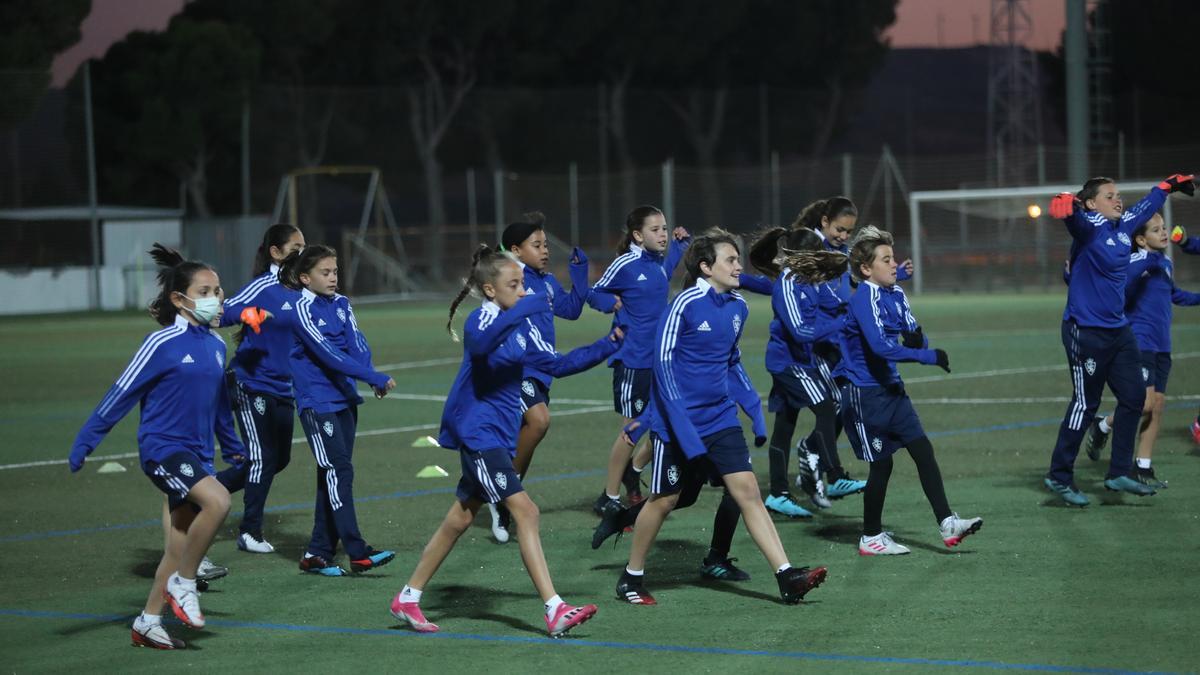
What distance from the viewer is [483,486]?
753 centimetres

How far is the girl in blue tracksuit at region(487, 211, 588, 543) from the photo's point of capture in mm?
9836

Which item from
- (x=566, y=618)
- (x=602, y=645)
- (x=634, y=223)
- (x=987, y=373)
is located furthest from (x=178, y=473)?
(x=987, y=373)

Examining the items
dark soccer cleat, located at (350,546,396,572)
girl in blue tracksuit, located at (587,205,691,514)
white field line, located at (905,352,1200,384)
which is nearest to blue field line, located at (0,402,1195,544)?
girl in blue tracksuit, located at (587,205,691,514)

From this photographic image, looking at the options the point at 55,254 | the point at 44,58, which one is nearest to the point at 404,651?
the point at 55,254

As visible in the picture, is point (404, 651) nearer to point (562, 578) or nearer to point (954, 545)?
point (562, 578)

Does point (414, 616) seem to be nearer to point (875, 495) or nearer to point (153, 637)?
point (153, 637)

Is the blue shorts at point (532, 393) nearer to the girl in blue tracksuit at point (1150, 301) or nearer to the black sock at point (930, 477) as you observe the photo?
the black sock at point (930, 477)

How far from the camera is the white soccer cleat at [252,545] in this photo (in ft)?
31.9

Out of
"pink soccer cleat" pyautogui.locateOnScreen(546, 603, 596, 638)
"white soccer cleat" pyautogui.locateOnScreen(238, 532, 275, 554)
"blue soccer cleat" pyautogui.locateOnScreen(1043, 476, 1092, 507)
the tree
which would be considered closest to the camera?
"pink soccer cleat" pyautogui.locateOnScreen(546, 603, 596, 638)

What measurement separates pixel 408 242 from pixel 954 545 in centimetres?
4578

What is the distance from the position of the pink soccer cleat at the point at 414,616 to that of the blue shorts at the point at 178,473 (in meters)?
1.10

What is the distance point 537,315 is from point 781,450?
82.0 inches

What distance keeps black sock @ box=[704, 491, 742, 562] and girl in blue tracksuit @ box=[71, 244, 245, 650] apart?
2580 millimetres

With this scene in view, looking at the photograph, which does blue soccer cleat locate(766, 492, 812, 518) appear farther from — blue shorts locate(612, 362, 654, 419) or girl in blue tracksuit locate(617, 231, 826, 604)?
girl in blue tracksuit locate(617, 231, 826, 604)
